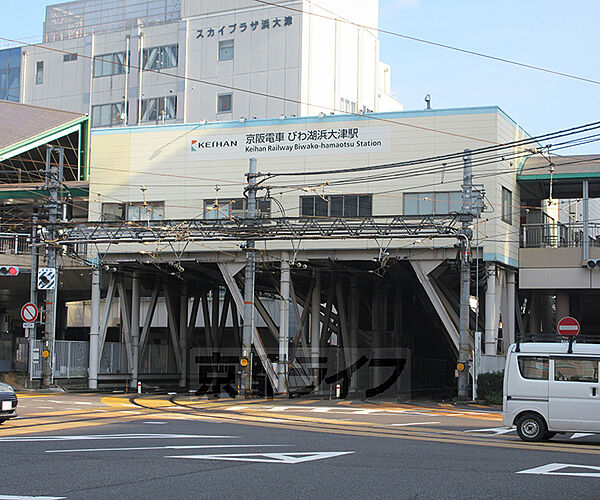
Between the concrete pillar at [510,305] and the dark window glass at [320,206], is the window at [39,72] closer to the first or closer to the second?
the dark window glass at [320,206]

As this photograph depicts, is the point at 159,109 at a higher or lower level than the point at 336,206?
higher

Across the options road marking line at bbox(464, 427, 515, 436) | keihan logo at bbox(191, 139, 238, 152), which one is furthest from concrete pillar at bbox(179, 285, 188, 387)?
road marking line at bbox(464, 427, 515, 436)

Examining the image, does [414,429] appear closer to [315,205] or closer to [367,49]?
[315,205]

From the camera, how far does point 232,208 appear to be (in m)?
39.4

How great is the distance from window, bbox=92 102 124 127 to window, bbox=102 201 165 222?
2849 centimetres

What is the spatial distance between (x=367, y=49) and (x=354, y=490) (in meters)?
60.6

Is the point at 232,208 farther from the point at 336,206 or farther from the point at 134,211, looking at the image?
the point at 134,211

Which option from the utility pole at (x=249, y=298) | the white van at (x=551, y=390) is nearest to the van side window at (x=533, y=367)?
the white van at (x=551, y=390)

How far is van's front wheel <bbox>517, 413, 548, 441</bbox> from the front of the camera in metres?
17.0

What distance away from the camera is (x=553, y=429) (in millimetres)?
16891

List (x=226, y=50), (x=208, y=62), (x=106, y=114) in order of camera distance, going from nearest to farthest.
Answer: (x=226, y=50) → (x=208, y=62) → (x=106, y=114)

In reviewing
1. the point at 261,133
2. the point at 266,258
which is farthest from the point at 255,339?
the point at 261,133

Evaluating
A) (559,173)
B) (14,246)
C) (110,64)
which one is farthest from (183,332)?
(110,64)

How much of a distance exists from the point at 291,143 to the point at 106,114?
34.5 m
